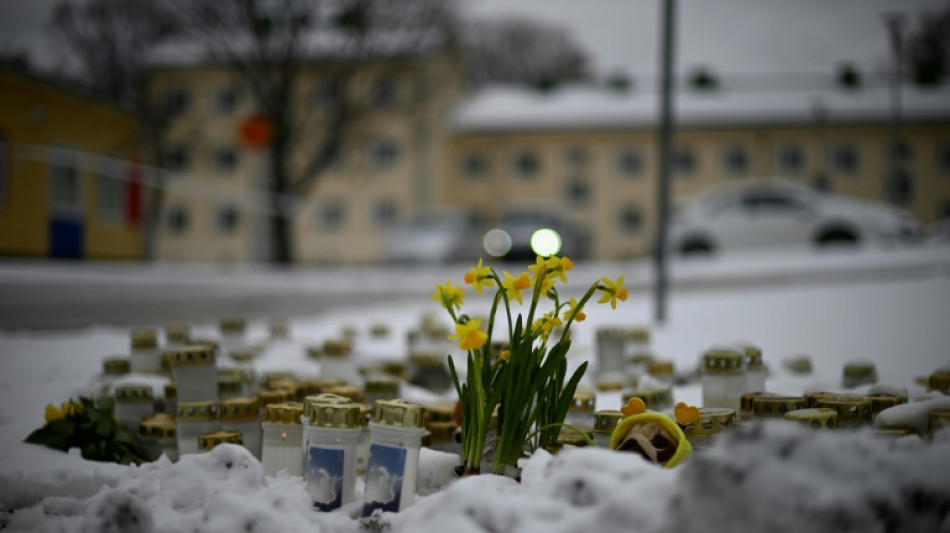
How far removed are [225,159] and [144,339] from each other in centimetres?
4023

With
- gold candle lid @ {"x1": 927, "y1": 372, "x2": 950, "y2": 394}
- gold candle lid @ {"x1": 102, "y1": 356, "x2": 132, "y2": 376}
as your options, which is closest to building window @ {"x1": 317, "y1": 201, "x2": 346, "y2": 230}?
gold candle lid @ {"x1": 102, "y1": 356, "x2": 132, "y2": 376}

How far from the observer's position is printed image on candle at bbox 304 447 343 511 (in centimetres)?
232

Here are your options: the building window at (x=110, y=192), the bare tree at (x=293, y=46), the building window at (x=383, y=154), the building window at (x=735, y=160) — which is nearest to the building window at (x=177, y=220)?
the building window at (x=383, y=154)

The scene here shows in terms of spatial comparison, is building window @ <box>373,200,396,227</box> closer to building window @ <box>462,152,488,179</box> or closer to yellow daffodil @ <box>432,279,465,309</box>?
building window @ <box>462,152,488,179</box>

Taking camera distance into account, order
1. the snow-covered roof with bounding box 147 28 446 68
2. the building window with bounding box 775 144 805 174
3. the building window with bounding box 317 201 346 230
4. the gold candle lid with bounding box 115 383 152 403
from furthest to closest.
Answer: the building window with bounding box 317 201 346 230, the building window with bounding box 775 144 805 174, the snow-covered roof with bounding box 147 28 446 68, the gold candle lid with bounding box 115 383 152 403

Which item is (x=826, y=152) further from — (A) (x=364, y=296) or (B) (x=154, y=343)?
(B) (x=154, y=343)

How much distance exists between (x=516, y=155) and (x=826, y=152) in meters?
14.1

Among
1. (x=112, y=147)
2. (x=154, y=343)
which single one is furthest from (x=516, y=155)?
(x=154, y=343)

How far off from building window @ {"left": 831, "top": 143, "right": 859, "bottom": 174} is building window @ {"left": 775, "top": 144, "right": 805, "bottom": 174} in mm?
1409

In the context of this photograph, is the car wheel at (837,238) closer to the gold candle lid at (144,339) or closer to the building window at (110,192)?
the building window at (110,192)

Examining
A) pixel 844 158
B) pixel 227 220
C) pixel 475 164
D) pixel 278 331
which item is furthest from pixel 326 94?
pixel 844 158

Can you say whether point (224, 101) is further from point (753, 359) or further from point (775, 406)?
point (775, 406)

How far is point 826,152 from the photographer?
39969mm

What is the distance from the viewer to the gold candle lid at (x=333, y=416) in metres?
2.34
